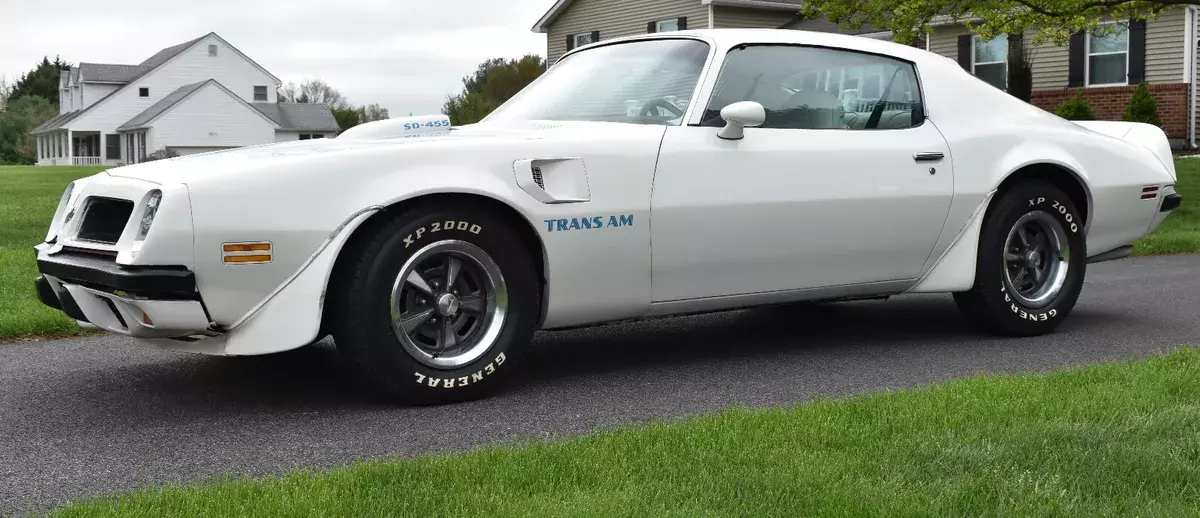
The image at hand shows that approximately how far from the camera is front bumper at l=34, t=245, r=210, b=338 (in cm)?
405

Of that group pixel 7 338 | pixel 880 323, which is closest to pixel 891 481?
pixel 880 323

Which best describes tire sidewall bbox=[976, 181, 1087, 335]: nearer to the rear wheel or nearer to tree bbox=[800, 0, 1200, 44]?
the rear wheel

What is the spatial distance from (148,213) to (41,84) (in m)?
102

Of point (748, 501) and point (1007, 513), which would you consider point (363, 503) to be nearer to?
point (748, 501)

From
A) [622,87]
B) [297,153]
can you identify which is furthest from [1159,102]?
[297,153]

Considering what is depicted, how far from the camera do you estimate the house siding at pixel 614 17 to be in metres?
33.4

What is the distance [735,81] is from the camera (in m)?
5.37

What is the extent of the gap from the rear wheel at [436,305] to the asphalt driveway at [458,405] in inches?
5.4

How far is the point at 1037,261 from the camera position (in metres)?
6.21

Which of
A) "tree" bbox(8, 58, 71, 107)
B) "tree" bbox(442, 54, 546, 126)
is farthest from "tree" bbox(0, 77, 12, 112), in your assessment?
"tree" bbox(442, 54, 546, 126)

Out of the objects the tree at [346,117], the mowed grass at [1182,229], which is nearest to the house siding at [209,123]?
the tree at [346,117]

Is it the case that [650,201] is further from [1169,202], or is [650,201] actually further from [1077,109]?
[1077,109]

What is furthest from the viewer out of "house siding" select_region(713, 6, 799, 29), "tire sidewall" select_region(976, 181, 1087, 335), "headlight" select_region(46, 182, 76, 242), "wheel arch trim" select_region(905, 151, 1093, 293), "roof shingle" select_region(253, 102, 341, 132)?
"roof shingle" select_region(253, 102, 341, 132)

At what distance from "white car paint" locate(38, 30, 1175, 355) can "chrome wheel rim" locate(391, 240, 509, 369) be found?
0.22 metres
